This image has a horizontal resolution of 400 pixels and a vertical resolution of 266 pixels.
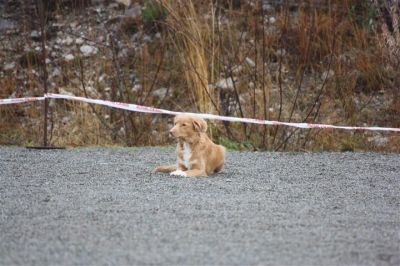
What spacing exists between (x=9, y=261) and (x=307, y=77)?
543 inches

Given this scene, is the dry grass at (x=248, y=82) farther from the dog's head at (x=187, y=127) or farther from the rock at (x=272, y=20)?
the dog's head at (x=187, y=127)

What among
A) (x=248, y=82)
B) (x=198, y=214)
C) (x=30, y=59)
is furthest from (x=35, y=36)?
(x=198, y=214)

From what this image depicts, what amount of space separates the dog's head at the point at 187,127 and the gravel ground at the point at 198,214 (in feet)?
1.95

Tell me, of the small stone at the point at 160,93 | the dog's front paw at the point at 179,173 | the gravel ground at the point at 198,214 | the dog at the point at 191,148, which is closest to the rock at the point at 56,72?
the small stone at the point at 160,93

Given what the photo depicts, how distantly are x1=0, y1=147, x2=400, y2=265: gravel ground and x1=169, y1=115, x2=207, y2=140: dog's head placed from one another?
0.59 m

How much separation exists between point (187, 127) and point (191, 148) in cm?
28

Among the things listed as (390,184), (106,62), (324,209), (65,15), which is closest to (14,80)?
(106,62)

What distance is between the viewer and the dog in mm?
10125

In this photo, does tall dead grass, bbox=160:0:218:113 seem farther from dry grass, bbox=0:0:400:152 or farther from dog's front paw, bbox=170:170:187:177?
dog's front paw, bbox=170:170:187:177

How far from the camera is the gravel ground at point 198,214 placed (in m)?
5.88

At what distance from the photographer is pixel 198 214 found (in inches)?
288

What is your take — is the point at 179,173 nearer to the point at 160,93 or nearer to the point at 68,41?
the point at 160,93

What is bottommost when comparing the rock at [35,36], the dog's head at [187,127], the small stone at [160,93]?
the small stone at [160,93]

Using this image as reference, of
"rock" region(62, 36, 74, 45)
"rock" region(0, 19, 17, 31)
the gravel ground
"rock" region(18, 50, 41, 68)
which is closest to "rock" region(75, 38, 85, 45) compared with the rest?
"rock" region(62, 36, 74, 45)
